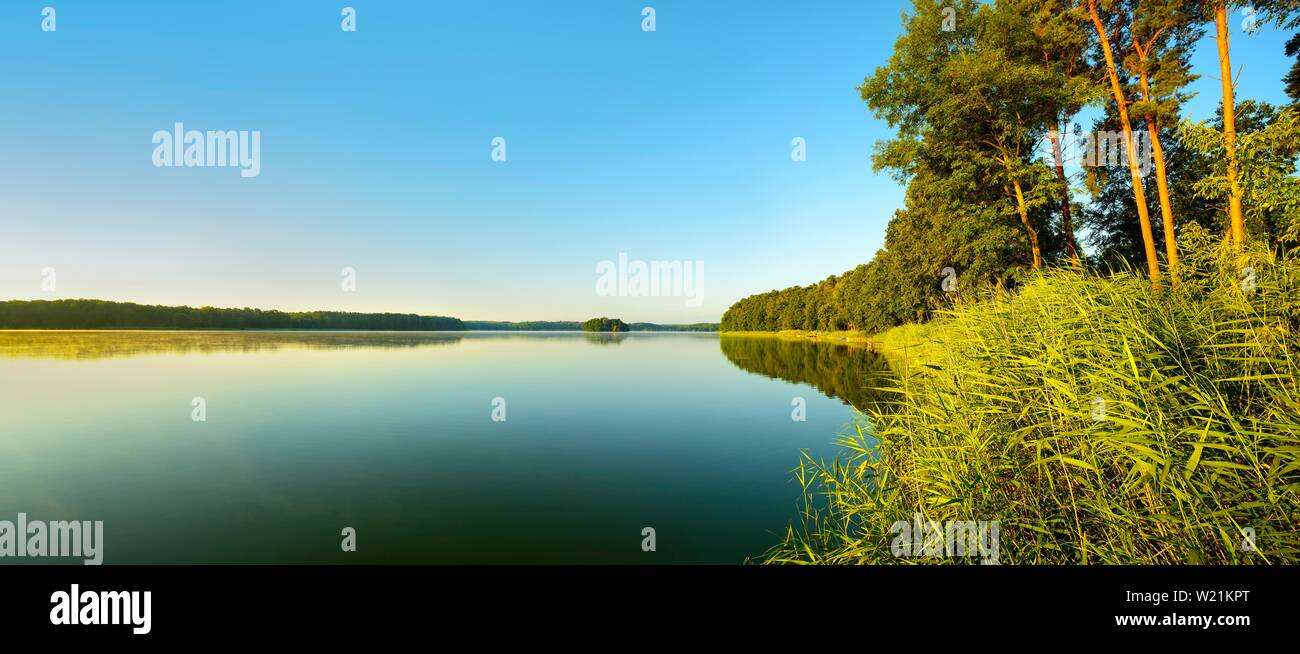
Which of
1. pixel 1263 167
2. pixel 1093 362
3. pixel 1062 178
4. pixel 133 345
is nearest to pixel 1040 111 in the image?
pixel 1062 178

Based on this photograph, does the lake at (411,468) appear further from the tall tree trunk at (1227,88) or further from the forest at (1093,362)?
the tall tree trunk at (1227,88)

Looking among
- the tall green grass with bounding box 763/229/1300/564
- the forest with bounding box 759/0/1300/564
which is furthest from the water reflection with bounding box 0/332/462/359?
the tall green grass with bounding box 763/229/1300/564

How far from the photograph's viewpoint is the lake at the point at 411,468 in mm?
7207

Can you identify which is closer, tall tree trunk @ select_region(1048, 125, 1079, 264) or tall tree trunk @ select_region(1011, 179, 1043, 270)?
tall tree trunk @ select_region(1011, 179, 1043, 270)

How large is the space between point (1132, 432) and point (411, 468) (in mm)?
12029

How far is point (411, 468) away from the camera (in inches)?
424

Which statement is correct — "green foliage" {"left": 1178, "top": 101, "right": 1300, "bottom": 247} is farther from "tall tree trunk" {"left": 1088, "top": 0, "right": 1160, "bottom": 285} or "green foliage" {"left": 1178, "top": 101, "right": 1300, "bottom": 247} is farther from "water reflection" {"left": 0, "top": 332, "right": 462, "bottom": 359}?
"water reflection" {"left": 0, "top": 332, "right": 462, "bottom": 359}

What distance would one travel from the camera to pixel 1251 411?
14.3 ft

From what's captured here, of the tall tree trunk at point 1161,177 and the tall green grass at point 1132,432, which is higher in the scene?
the tall tree trunk at point 1161,177

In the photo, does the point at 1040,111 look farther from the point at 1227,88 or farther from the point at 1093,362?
the point at 1093,362

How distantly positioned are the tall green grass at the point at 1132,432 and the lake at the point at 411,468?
9.95 ft

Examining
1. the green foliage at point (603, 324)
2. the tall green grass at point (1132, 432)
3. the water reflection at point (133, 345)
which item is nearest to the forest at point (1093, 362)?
the tall green grass at point (1132, 432)

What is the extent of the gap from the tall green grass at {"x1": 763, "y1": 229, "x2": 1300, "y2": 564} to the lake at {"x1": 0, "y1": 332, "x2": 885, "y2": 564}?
3033 millimetres

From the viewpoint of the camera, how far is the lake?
7.21m
